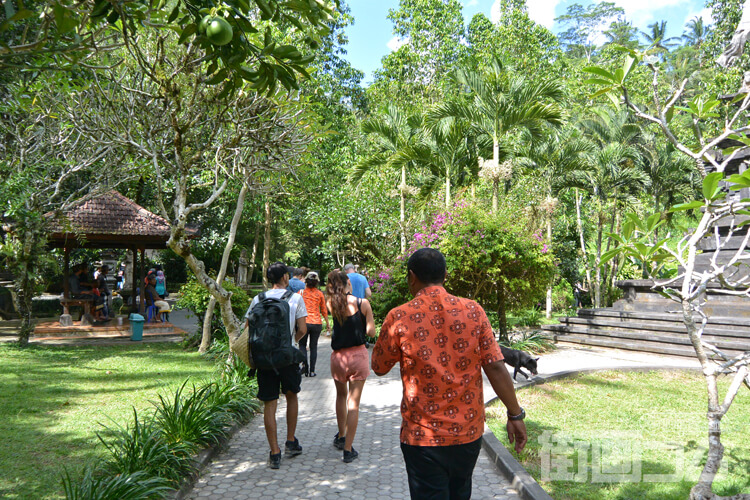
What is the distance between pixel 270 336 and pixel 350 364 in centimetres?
88

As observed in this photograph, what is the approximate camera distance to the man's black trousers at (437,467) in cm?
276

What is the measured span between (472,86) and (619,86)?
11074mm

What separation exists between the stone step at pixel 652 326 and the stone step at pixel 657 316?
0.28 feet

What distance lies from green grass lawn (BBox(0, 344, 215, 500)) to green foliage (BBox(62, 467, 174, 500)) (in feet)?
2.53

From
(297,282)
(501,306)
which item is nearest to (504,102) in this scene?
(501,306)

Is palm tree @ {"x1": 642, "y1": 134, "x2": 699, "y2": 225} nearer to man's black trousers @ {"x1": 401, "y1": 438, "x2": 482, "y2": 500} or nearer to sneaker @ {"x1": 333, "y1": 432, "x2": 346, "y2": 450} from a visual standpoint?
sneaker @ {"x1": 333, "y1": 432, "x2": 346, "y2": 450}

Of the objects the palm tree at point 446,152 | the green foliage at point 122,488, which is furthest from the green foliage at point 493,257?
the green foliage at point 122,488

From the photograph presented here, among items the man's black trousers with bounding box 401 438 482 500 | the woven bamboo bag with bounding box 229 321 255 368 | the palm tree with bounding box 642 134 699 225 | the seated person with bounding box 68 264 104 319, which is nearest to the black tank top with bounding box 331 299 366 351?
the woven bamboo bag with bounding box 229 321 255 368

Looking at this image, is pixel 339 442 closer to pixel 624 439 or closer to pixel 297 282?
pixel 624 439

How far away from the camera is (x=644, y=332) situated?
44.1ft

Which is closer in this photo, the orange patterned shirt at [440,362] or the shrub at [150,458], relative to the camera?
the orange patterned shirt at [440,362]

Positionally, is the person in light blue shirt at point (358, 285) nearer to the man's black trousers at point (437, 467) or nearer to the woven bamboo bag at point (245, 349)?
the woven bamboo bag at point (245, 349)

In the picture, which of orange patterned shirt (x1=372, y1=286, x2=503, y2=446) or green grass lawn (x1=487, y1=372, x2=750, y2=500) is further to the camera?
green grass lawn (x1=487, y1=372, x2=750, y2=500)

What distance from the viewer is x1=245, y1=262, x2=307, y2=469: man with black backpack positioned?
192 inches
